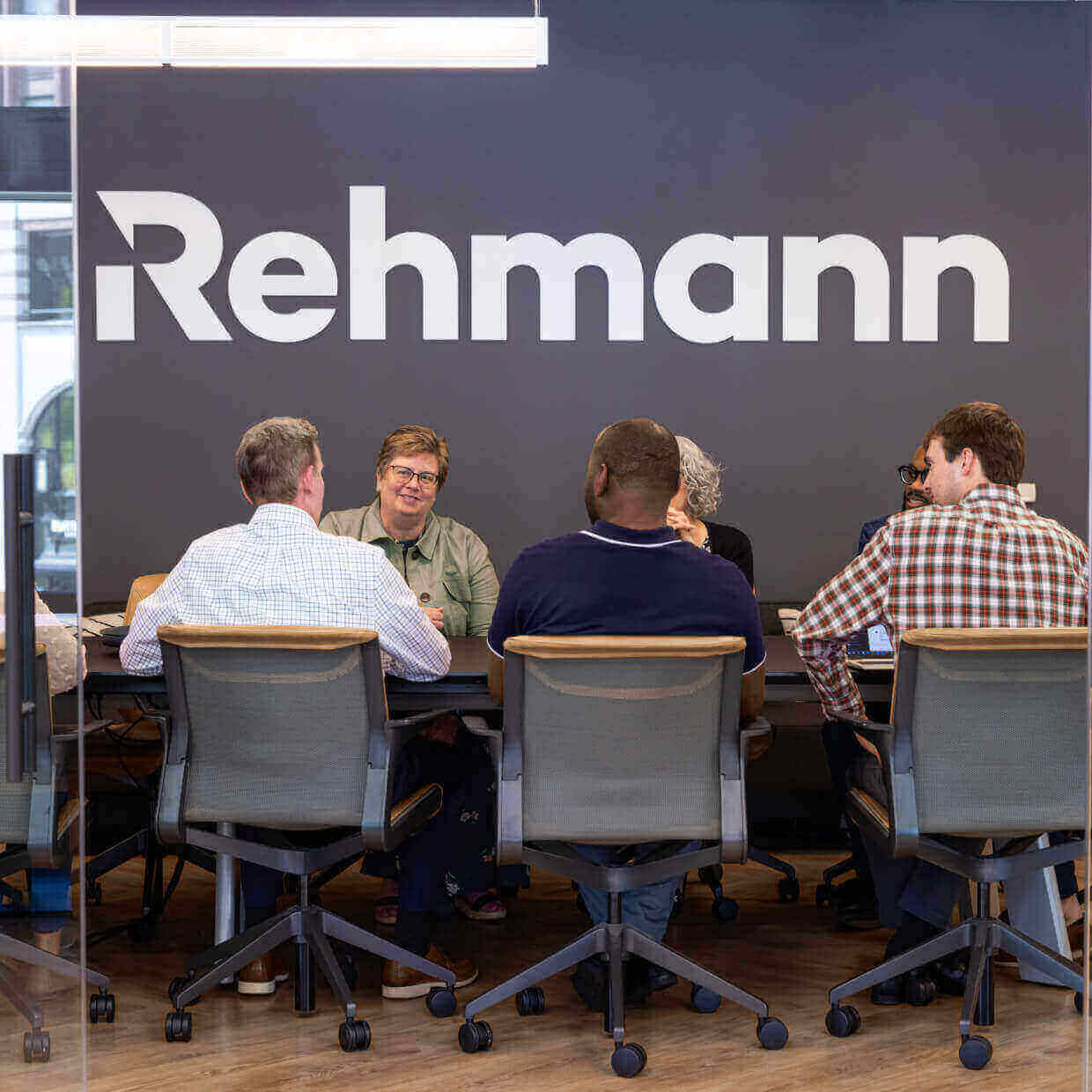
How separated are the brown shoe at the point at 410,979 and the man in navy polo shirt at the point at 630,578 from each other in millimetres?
837

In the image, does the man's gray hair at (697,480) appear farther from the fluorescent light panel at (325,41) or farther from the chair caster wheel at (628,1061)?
the chair caster wheel at (628,1061)

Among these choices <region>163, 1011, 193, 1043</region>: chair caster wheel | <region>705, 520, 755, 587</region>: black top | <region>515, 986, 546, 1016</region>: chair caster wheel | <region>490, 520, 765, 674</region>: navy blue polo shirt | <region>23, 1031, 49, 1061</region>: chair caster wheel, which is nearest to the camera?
<region>23, 1031, 49, 1061</region>: chair caster wheel

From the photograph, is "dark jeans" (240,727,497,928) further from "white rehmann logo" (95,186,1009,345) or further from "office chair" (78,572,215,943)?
"white rehmann logo" (95,186,1009,345)

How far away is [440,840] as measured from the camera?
3451mm

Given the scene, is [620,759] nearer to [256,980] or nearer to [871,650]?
[871,650]

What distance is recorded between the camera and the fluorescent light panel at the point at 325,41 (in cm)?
402

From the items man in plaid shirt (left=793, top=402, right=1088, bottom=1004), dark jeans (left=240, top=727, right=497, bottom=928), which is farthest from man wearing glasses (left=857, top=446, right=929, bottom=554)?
dark jeans (left=240, top=727, right=497, bottom=928)

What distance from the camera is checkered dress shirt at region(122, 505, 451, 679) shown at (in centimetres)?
311

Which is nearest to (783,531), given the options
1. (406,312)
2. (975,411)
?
(406,312)

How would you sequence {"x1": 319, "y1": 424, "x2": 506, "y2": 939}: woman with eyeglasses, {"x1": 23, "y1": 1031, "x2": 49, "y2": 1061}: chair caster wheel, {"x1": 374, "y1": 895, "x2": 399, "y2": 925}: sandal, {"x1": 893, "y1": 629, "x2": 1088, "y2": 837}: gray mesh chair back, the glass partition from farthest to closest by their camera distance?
{"x1": 374, "y1": 895, "x2": 399, "y2": 925}: sandal < {"x1": 319, "y1": 424, "x2": 506, "y2": 939}: woman with eyeglasses < {"x1": 893, "y1": 629, "x2": 1088, "y2": 837}: gray mesh chair back < {"x1": 23, "y1": 1031, "x2": 49, "y2": 1061}: chair caster wheel < the glass partition

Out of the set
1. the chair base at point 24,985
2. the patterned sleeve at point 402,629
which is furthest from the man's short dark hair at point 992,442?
the chair base at point 24,985

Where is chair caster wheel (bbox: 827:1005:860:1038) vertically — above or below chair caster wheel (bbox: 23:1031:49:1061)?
below

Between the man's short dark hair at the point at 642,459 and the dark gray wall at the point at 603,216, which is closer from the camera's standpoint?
the man's short dark hair at the point at 642,459

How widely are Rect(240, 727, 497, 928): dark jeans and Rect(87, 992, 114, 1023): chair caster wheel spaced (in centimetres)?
40
